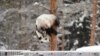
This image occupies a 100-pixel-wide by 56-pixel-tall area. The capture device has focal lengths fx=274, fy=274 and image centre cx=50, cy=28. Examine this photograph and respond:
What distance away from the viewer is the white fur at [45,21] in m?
4.95

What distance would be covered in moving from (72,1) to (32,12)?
5.87 ft

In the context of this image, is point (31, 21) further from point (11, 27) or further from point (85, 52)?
point (85, 52)

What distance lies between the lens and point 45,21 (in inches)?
195

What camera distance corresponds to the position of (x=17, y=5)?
12.0 m

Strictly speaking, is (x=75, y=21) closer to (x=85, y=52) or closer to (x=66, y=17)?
(x=66, y=17)

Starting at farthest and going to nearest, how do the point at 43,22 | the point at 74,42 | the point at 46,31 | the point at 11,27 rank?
the point at 11,27
the point at 74,42
the point at 46,31
the point at 43,22

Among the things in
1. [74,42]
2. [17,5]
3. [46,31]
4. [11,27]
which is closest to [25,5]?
[17,5]

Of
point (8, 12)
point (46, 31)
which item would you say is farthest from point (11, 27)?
Answer: point (46, 31)

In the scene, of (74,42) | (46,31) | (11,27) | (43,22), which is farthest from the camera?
(11,27)

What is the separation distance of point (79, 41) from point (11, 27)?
297 centimetres

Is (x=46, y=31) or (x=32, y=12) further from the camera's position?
(x=32, y=12)

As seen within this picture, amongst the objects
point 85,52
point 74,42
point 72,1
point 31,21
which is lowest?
point 74,42

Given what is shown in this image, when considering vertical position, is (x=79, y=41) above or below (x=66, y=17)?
below

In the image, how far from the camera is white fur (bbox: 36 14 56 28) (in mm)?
4953
